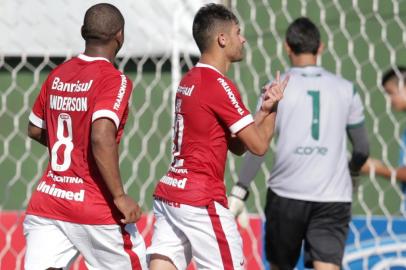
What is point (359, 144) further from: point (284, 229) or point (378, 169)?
point (284, 229)

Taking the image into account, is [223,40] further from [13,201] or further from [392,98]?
[13,201]

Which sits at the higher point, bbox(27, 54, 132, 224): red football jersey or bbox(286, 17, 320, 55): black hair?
bbox(286, 17, 320, 55): black hair

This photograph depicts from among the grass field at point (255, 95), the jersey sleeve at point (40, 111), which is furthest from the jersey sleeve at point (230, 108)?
the grass field at point (255, 95)

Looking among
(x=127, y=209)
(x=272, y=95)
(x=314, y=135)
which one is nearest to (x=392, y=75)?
(x=314, y=135)

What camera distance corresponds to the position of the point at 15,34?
220 inches

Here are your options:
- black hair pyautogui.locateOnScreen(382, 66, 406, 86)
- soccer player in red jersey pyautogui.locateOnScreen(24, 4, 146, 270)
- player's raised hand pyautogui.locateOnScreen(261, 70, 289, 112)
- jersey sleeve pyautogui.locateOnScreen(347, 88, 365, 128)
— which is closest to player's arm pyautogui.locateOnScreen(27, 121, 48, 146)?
soccer player in red jersey pyautogui.locateOnScreen(24, 4, 146, 270)

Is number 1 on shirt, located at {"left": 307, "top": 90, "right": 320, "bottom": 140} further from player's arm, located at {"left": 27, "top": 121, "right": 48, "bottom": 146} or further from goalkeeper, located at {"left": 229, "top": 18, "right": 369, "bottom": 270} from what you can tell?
player's arm, located at {"left": 27, "top": 121, "right": 48, "bottom": 146}

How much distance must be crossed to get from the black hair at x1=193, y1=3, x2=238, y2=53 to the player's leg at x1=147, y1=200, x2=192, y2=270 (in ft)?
2.21

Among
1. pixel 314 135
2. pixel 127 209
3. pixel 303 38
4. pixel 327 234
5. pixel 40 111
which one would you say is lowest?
pixel 327 234

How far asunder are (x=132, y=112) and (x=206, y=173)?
6.25ft

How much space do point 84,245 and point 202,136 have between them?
627 millimetres

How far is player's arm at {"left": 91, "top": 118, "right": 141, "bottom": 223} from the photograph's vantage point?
151 inches

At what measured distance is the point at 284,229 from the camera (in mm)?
5207

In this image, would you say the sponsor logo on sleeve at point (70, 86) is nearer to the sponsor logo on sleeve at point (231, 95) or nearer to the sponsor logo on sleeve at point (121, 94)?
the sponsor logo on sleeve at point (121, 94)
